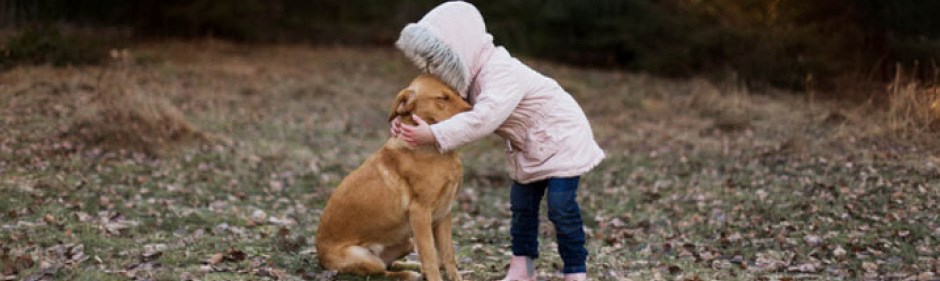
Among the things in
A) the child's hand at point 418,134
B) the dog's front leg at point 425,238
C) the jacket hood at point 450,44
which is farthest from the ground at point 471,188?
the jacket hood at point 450,44

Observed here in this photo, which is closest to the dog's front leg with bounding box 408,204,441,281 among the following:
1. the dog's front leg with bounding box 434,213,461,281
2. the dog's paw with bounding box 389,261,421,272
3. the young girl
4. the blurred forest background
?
the dog's front leg with bounding box 434,213,461,281

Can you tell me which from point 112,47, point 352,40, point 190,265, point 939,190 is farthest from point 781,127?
point 352,40

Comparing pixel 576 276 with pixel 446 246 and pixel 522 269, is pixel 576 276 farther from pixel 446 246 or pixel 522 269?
pixel 446 246

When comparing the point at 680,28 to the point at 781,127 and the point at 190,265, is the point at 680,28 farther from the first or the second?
the point at 190,265

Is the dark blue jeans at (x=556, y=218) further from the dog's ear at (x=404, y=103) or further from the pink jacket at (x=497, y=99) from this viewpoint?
the dog's ear at (x=404, y=103)

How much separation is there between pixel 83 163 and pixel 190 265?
4.45 m

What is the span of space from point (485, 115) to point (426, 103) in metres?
0.36

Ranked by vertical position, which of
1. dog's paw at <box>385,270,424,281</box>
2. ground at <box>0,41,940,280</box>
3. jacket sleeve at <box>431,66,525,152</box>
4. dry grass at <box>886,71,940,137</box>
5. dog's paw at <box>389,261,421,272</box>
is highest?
jacket sleeve at <box>431,66,525,152</box>

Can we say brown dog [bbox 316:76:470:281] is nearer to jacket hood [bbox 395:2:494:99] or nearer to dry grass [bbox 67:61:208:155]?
jacket hood [bbox 395:2:494:99]

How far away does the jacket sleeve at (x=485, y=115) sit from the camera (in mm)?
5137

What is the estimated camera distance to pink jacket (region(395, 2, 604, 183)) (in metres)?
5.21

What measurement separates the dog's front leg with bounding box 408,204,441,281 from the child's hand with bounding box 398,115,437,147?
A: 423mm

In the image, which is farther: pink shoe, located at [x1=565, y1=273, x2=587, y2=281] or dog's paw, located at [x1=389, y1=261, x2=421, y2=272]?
dog's paw, located at [x1=389, y1=261, x2=421, y2=272]

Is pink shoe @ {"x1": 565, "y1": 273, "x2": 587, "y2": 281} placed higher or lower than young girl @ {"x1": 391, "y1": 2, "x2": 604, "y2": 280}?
lower
